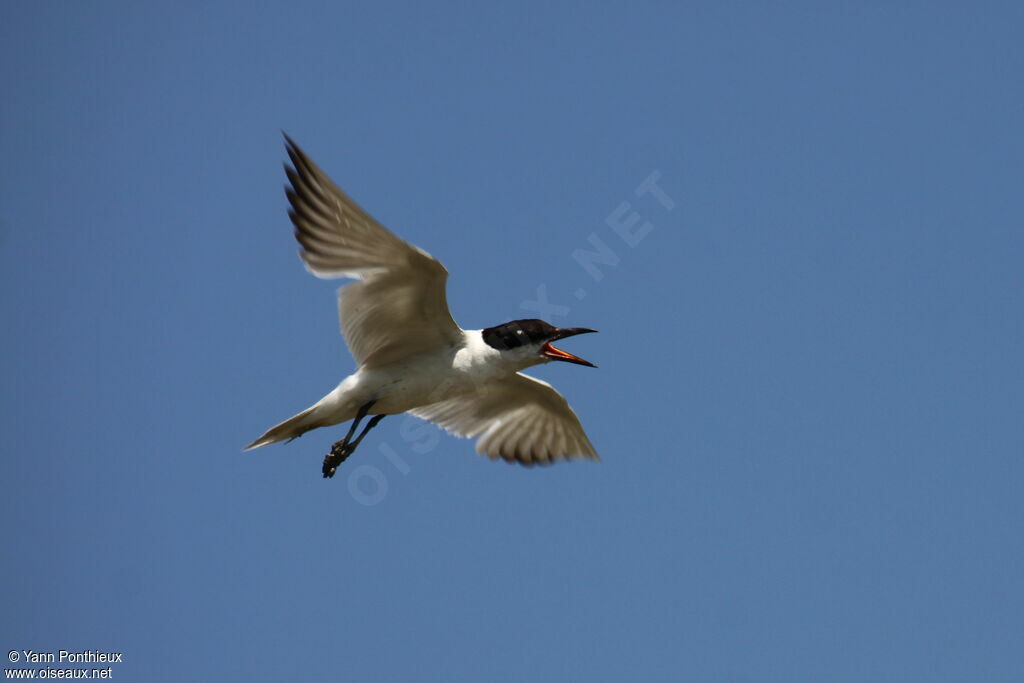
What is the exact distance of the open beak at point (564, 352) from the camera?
11938 mm

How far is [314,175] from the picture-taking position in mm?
10648

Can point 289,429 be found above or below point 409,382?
above

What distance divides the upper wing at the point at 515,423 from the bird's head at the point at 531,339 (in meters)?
1.64

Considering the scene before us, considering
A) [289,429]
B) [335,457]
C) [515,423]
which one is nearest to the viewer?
[289,429]

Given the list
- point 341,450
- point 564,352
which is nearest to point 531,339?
point 564,352

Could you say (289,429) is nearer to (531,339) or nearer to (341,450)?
(341,450)

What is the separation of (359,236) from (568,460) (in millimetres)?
4716

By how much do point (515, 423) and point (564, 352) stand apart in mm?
2151

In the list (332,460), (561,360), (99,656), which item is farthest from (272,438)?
(99,656)

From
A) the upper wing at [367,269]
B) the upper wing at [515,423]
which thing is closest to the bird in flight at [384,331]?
the upper wing at [367,269]

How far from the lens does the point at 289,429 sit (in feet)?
37.3

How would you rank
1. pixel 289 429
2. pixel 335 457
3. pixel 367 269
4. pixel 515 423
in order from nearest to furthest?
pixel 367 269 < pixel 289 429 < pixel 335 457 < pixel 515 423

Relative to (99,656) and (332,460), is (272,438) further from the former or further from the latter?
(99,656)

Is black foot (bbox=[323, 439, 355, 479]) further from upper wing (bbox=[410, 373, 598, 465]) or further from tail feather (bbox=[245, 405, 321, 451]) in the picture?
upper wing (bbox=[410, 373, 598, 465])
